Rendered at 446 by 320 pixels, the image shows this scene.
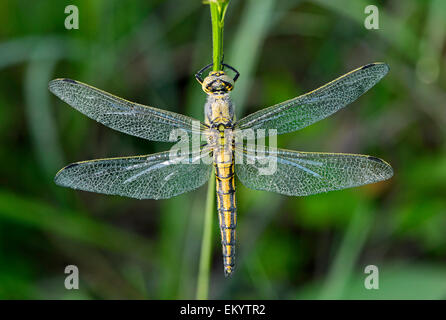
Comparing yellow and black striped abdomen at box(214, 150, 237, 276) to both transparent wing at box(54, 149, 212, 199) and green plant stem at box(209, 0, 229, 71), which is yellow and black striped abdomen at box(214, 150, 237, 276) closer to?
transparent wing at box(54, 149, 212, 199)

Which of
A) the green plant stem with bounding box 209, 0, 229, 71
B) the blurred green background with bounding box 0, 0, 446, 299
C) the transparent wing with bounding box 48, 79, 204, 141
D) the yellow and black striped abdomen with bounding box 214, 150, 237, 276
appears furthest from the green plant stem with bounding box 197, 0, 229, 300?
the blurred green background with bounding box 0, 0, 446, 299

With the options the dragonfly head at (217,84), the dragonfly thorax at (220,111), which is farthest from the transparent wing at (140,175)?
the dragonfly head at (217,84)

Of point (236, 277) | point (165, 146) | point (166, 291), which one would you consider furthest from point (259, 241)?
point (165, 146)

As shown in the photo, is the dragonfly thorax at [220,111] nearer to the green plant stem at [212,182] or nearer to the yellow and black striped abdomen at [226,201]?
the yellow and black striped abdomen at [226,201]

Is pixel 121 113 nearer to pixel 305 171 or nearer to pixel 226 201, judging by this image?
pixel 226 201

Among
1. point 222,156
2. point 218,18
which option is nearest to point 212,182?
point 222,156

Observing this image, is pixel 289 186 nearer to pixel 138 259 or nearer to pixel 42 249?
pixel 138 259
